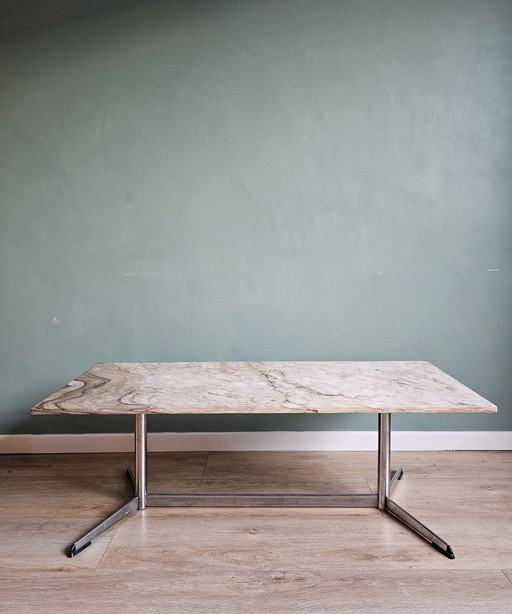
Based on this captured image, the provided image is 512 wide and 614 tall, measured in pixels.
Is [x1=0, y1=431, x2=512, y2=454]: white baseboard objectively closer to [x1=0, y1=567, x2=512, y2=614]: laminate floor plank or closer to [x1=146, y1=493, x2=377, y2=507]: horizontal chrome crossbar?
[x1=146, y1=493, x2=377, y2=507]: horizontal chrome crossbar

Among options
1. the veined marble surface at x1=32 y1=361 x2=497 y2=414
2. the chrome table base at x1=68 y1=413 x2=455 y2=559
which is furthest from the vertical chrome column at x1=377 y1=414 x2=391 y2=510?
the veined marble surface at x1=32 y1=361 x2=497 y2=414

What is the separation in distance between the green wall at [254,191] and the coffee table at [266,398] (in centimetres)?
38

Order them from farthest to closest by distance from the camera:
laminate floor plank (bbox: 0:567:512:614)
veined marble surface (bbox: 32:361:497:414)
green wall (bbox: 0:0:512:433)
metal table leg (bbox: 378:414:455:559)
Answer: green wall (bbox: 0:0:512:433) < metal table leg (bbox: 378:414:455:559) < veined marble surface (bbox: 32:361:497:414) < laminate floor plank (bbox: 0:567:512:614)

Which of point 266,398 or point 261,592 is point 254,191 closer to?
point 266,398

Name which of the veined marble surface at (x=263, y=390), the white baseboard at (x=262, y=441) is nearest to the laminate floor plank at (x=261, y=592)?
the veined marble surface at (x=263, y=390)

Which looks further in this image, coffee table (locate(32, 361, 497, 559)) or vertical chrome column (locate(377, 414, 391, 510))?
vertical chrome column (locate(377, 414, 391, 510))

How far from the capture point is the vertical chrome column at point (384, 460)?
195 centimetres

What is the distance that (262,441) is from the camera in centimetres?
258

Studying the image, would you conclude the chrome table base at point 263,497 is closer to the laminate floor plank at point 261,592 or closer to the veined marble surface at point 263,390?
the veined marble surface at point 263,390

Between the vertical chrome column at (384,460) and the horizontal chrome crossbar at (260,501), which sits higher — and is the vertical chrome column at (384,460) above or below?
above

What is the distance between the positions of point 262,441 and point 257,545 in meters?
0.87

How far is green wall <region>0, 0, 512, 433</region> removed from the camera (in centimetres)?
248

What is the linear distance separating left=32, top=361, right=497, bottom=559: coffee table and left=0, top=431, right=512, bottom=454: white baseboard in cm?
33

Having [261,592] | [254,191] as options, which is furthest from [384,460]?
[254,191]
